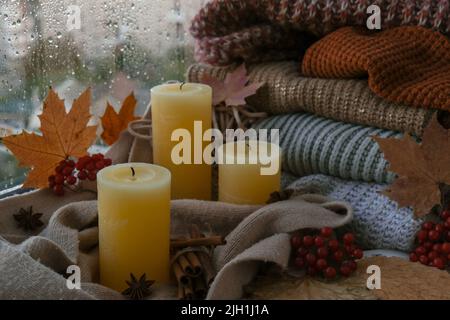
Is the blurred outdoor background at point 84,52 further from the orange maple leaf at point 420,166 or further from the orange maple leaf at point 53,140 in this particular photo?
the orange maple leaf at point 420,166

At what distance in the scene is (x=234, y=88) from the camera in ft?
2.87

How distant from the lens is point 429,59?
778 mm

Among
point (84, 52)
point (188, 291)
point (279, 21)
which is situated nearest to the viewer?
point (188, 291)

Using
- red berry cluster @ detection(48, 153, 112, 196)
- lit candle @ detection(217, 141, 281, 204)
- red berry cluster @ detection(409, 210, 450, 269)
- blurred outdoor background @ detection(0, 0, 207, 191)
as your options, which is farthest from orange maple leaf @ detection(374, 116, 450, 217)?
blurred outdoor background @ detection(0, 0, 207, 191)

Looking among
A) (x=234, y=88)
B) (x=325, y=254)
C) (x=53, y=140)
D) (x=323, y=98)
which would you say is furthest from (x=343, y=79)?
(x=53, y=140)

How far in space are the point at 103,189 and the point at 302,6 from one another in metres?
0.35

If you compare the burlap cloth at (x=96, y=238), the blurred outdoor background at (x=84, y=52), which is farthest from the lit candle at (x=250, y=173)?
the blurred outdoor background at (x=84, y=52)

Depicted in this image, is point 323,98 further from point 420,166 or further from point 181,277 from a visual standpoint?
point 181,277

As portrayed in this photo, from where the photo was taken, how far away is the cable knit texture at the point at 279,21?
0.78m

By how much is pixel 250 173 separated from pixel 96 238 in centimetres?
18

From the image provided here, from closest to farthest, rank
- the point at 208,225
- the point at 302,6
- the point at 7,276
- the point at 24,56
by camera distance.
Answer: the point at 7,276 → the point at 208,225 → the point at 302,6 → the point at 24,56
